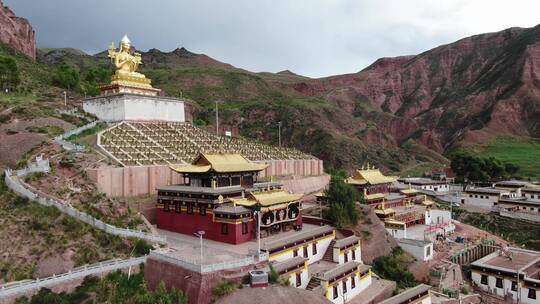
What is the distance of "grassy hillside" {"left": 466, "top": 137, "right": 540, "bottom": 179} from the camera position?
8294 centimetres

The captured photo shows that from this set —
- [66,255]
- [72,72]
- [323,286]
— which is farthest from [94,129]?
[72,72]

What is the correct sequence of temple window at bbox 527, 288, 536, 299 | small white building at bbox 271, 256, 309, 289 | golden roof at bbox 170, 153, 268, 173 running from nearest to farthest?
small white building at bbox 271, 256, 309, 289 → golden roof at bbox 170, 153, 268, 173 → temple window at bbox 527, 288, 536, 299

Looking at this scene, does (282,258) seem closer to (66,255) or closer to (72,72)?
(66,255)

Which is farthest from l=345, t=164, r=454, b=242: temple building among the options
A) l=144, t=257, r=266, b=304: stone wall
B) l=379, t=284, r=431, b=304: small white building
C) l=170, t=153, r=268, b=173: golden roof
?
l=144, t=257, r=266, b=304: stone wall

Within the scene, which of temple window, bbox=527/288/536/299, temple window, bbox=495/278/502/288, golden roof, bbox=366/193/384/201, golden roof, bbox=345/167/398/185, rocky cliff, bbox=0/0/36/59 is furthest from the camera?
rocky cliff, bbox=0/0/36/59

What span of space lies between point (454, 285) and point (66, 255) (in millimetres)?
31675

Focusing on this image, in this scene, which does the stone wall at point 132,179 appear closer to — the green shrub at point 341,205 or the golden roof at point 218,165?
the golden roof at point 218,165

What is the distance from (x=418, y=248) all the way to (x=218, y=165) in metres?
20.3

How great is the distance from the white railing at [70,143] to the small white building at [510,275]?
3782 cm

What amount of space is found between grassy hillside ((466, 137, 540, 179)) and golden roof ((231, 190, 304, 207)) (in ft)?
216

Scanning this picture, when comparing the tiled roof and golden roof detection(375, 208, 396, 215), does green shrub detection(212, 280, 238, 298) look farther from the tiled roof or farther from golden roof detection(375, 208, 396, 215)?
golden roof detection(375, 208, 396, 215)

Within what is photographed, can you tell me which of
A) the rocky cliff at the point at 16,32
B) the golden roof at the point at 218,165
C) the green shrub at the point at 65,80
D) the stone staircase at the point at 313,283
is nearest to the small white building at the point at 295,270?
the stone staircase at the point at 313,283

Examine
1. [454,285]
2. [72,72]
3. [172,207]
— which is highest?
[72,72]

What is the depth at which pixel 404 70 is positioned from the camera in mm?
184625
